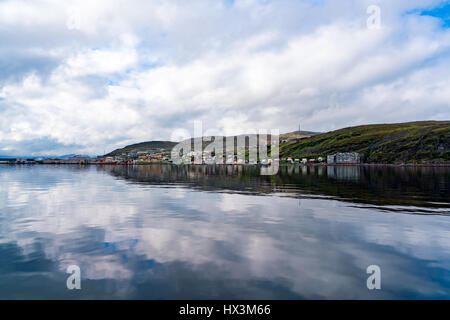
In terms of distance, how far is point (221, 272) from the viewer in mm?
13359

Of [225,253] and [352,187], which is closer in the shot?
[225,253]

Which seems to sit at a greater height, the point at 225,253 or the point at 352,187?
the point at 352,187

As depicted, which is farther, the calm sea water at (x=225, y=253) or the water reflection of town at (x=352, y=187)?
the water reflection of town at (x=352, y=187)

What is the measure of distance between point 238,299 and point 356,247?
33.8ft

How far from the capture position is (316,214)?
27.6m

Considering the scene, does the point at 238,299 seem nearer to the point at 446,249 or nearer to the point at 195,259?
the point at 195,259

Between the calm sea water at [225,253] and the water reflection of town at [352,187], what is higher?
the water reflection of town at [352,187]

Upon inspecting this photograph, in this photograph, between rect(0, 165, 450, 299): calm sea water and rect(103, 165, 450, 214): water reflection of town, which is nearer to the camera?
rect(0, 165, 450, 299): calm sea water

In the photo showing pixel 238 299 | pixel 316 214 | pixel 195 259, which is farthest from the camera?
pixel 316 214

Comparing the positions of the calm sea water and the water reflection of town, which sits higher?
the water reflection of town
